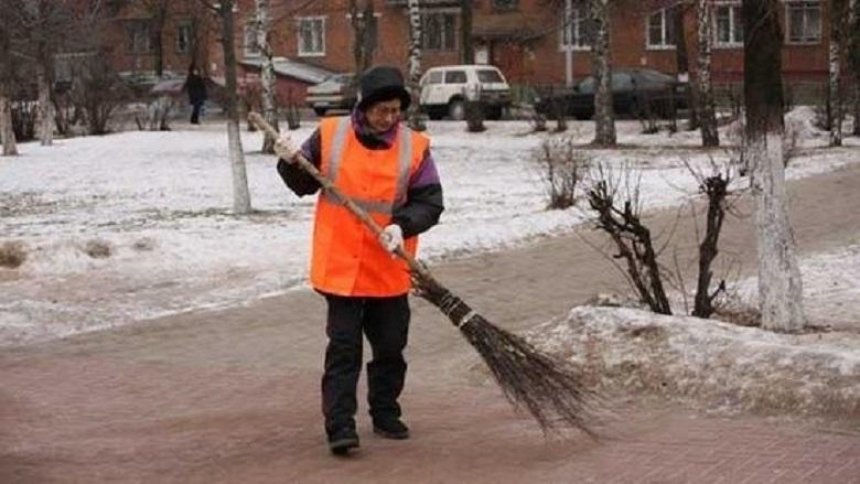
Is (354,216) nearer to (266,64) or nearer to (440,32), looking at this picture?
(266,64)

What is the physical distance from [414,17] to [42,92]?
28.7 ft

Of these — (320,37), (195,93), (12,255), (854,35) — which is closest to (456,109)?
(195,93)

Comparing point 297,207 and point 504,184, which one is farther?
point 504,184

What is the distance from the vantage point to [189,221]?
14.7 meters

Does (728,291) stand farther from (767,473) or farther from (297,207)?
(297,207)

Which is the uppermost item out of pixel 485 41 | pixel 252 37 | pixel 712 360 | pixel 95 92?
pixel 485 41

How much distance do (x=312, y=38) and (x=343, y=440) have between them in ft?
171

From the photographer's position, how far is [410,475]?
546cm

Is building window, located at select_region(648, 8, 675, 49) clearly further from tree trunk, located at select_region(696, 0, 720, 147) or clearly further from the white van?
tree trunk, located at select_region(696, 0, 720, 147)

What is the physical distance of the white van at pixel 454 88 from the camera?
40375 mm

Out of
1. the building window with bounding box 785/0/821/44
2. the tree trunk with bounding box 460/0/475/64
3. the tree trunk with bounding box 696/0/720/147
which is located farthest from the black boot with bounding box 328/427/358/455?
the building window with bounding box 785/0/821/44

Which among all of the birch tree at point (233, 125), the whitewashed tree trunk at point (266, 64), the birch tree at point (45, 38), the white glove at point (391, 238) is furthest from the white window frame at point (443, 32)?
the white glove at point (391, 238)

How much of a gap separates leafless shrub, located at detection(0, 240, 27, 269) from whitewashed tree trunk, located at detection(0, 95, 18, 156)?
15618 mm

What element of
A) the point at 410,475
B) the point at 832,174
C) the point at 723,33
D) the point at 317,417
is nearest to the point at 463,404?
the point at 317,417
